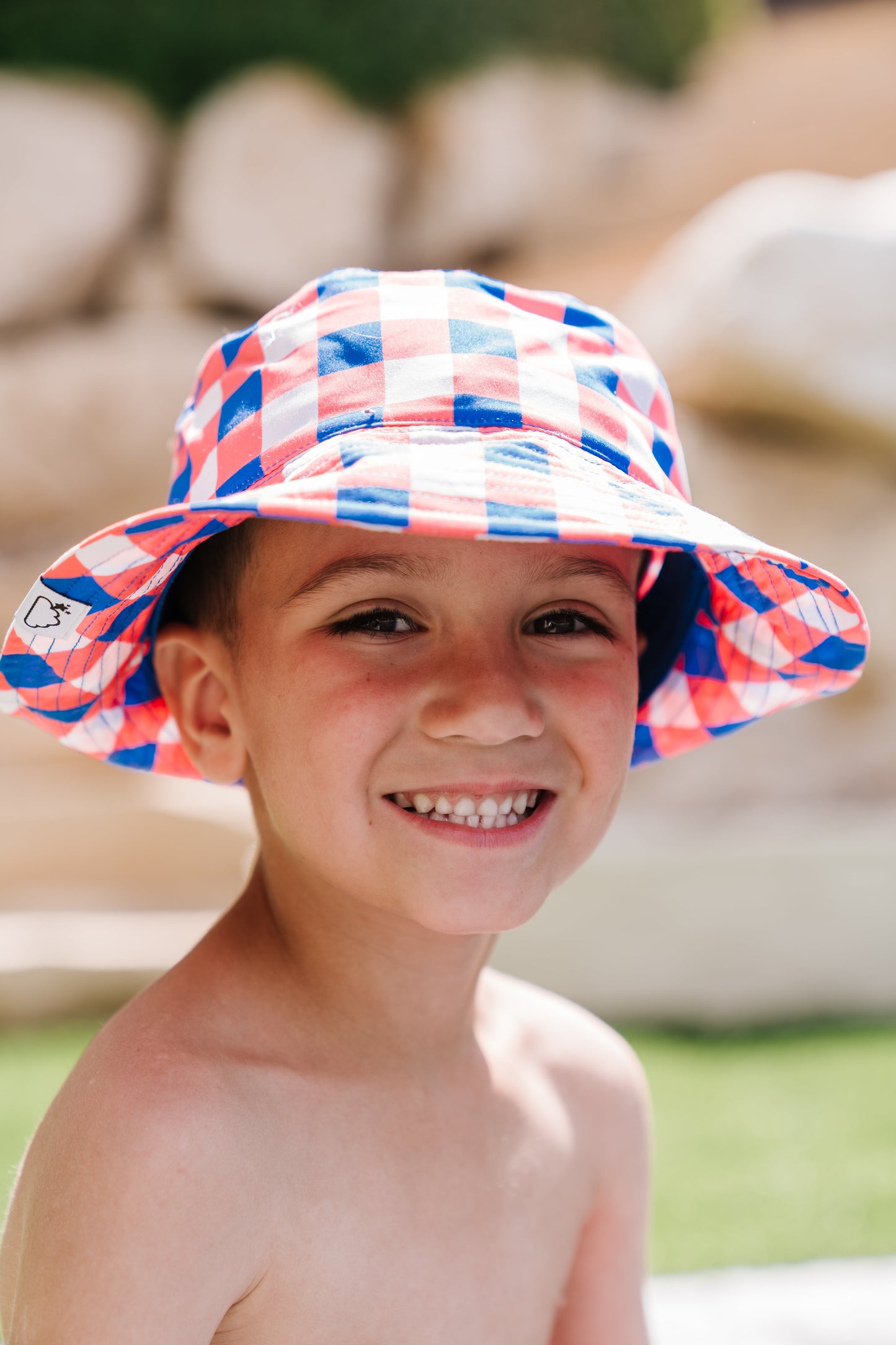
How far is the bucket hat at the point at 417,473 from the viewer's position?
908mm

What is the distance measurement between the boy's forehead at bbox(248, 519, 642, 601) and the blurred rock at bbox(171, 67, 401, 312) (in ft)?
19.9

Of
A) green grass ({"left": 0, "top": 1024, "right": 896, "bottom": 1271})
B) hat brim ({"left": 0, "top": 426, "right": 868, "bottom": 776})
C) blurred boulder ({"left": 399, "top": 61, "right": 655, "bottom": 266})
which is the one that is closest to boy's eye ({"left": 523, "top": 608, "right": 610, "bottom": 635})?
hat brim ({"left": 0, "top": 426, "right": 868, "bottom": 776})

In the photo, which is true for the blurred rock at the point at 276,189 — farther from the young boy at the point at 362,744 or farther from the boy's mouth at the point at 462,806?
the boy's mouth at the point at 462,806

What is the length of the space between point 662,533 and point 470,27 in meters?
7.45

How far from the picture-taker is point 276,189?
710cm

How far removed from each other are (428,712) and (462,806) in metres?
0.10

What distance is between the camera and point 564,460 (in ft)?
3.21

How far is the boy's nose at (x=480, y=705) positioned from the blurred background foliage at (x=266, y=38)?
7.01m

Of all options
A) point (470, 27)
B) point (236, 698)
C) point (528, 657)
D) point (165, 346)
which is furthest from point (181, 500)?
point (470, 27)

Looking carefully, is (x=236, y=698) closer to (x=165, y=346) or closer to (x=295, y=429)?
(x=295, y=429)

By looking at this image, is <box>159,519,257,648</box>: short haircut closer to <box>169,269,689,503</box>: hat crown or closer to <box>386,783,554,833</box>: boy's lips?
<box>169,269,689,503</box>: hat crown

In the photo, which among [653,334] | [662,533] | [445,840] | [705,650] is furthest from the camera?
[653,334]

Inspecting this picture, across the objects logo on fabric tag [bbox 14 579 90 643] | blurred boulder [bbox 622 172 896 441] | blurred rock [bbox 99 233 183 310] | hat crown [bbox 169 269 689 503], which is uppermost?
blurred rock [bbox 99 233 183 310]

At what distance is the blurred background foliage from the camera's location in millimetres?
6887
